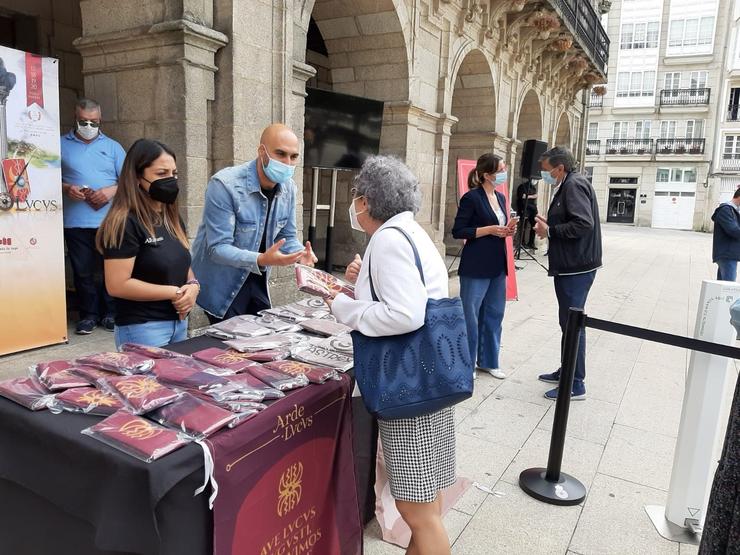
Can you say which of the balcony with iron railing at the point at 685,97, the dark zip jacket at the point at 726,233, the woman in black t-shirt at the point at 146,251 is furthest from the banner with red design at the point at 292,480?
the balcony with iron railing at the point at 685,97

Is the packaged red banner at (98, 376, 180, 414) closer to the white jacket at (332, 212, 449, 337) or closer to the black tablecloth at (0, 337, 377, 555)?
the black tablecloth at (0, 337, 377, 555)

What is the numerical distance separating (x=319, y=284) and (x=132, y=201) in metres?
0.91

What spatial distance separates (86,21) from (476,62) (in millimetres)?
7613

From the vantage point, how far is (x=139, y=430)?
1.38 meters

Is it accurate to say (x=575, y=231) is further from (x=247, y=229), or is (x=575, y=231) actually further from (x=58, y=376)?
(x=58, y=376)

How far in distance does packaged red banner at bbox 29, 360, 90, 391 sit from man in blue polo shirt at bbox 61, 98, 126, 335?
3.20 m

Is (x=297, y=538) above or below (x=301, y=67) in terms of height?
below

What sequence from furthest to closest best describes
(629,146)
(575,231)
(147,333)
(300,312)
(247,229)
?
1. (629,146)
2. (575,231)
3. (247,229)
4. (300,312)
5. (147,333)

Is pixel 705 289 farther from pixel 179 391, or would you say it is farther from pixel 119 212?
pixel 119 212

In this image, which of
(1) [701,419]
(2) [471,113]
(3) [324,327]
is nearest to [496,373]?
(1) [701,419]

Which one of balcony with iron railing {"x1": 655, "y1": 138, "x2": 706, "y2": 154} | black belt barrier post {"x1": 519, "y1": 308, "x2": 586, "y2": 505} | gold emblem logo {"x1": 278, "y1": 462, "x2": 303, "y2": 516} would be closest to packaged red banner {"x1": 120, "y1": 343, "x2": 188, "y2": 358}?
gold emblem logo {"x1": 278, "y1": 462, "x2": 303, "y2": 516}

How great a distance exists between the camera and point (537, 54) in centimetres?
1305

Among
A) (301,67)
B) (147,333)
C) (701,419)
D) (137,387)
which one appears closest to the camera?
(137,387)

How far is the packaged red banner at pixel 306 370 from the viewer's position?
1.83m
